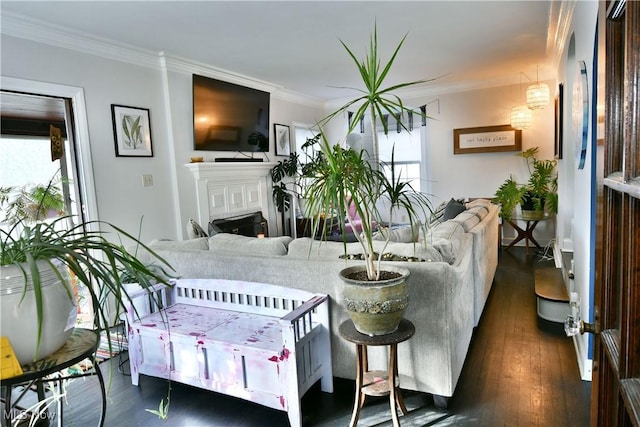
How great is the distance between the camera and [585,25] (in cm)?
234

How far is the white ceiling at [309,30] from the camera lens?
299cm

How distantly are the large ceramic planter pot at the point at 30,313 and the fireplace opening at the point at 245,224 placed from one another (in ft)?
11.7

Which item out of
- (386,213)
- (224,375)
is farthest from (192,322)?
(386,213)

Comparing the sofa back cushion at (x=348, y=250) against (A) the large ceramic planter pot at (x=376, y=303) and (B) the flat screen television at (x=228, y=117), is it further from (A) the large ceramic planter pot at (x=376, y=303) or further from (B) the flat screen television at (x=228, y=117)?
(B) the flat screen television at (x=228, y=117)

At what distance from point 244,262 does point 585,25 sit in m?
2.41

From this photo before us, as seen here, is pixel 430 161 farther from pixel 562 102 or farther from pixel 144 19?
pixel 144 19

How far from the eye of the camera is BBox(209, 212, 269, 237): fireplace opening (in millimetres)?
4758

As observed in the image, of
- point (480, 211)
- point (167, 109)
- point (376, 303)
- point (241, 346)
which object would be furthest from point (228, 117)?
point (376, 303)

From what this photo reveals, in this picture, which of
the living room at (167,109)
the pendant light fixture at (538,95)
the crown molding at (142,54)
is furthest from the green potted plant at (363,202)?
the pendant light fixture at (538,95)

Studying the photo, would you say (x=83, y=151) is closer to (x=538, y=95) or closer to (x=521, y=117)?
(x=538, y=95)

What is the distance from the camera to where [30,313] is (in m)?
0.93

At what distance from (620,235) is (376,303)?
114cm

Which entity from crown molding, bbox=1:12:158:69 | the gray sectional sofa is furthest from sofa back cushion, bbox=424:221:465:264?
crown molding, bbox=1:12:158:69

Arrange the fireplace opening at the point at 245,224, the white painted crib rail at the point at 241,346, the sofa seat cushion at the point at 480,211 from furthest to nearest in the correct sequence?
1. the fireplace opening at the point at 245,224
2. the sofa seat cushion at the point at 480,211
3. the white painted crib rail at the point at 241,346
